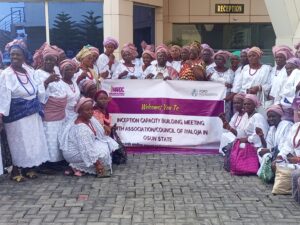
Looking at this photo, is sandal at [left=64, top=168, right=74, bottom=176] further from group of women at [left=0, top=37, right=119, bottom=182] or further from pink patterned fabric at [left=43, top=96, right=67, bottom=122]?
pink patterned fabric at [left=43, top=96, right=67, bottom=122]

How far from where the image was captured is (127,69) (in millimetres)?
9125

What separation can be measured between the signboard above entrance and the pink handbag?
10965mm

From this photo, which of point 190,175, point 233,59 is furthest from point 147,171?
point 233,59

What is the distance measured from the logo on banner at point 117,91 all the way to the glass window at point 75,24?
5831mm

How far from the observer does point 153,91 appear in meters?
8.61

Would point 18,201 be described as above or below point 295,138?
below

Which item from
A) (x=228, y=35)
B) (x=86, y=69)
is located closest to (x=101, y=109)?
(x=86, y=69)

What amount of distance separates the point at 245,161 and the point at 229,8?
11.1 meters

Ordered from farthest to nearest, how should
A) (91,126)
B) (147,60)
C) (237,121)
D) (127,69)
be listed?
(147,60), (127,69), (237,121), (91,126)

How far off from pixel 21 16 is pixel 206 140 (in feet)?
25.5

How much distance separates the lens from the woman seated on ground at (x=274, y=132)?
6.57 metres

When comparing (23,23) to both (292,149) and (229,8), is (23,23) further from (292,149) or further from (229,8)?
(292,149)

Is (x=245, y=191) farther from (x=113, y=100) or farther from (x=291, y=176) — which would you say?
(x=113, y=100)

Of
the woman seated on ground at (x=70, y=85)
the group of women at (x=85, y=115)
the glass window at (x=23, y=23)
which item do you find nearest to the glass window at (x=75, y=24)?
the glass window at (x=23, y=23)
